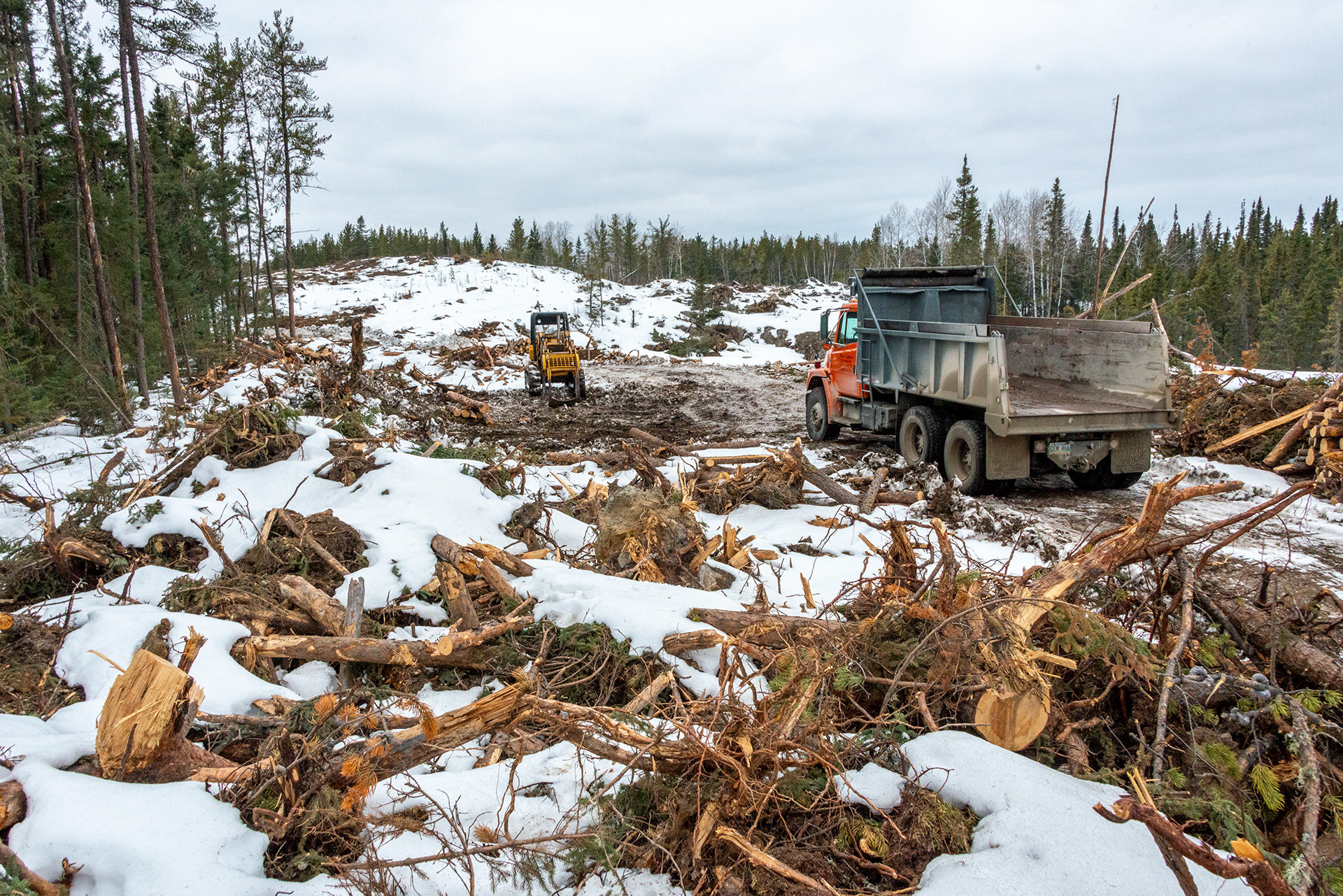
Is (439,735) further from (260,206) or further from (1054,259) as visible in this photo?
(1054,259)

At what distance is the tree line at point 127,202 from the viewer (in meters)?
15.1

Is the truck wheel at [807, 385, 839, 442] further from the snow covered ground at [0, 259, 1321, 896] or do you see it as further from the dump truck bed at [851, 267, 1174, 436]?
the snow covered ground at [0, 259, 1321, 896]

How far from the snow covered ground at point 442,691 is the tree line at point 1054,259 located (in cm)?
3363

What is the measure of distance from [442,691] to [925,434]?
7181 millimetres

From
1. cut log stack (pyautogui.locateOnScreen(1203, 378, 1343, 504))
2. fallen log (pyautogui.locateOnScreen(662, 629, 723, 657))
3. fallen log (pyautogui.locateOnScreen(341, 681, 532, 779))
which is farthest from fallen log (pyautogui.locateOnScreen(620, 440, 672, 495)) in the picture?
cut log stack (pyautogui.locateOnScreen(1203, 378, 1343, 504))

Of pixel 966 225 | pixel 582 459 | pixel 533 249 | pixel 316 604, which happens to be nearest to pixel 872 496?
pixel 582 459

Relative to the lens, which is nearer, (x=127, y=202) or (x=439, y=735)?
(x=439, y=735)

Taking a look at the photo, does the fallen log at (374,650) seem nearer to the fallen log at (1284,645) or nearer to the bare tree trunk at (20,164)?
the fallen log at (1284,645)

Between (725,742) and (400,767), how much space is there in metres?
1.48

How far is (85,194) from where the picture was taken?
570 inches

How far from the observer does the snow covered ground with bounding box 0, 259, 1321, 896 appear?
8.35 feet

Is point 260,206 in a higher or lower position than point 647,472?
higher

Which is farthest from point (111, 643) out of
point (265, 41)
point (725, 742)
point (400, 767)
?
point (265, 41)

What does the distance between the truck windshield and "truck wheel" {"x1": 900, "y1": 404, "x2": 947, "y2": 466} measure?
2.22 metres
